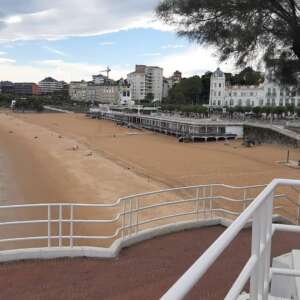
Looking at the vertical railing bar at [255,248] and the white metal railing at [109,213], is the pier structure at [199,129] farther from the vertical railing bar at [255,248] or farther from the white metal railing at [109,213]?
the vertical railing bar at [255,248]

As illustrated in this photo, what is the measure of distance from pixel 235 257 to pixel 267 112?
71666 millimetres

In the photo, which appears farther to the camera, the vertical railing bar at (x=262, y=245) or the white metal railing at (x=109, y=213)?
the white metal railing at (x=109, y=213)

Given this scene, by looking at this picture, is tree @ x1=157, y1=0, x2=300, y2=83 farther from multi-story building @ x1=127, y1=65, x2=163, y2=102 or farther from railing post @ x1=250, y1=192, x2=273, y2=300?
multi-story building @ x1=127, y1=65, x2=163, y2=102

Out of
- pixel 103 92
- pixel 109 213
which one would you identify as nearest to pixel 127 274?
pixel 109 213

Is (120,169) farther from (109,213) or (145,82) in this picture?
(145,82)

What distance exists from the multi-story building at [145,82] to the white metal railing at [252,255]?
17125 centimetres

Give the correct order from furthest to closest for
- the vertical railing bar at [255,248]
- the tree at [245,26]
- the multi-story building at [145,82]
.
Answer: the multi-story building at [145,82] < the tree at [245,26] < the vertical railing bar at [255,248]

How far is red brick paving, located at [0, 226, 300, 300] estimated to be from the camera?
5176mm

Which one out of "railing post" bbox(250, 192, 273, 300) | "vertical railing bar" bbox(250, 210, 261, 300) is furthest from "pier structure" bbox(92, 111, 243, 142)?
"vertical railing bar" bbox(250, 210, 261, 300)

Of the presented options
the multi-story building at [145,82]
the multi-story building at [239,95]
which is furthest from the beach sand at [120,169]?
the multi-story building at [145,82]

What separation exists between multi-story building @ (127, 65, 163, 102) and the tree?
165 meters

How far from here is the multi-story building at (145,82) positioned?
176 metres

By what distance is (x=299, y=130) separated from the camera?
4800 cm

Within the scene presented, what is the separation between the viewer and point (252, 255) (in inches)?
81.5
